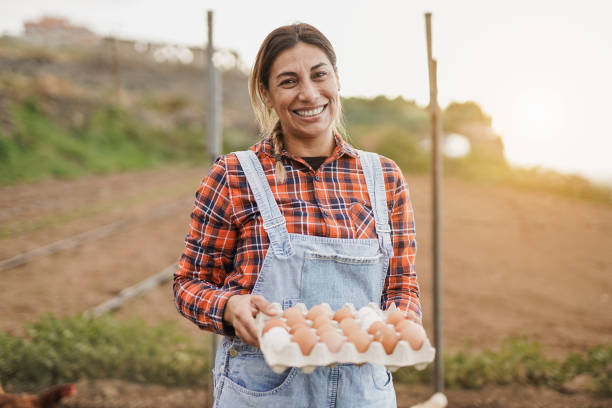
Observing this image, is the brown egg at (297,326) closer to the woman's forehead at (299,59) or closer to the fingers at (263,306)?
the fingers at (263,306)

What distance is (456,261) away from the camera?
777 centimetres

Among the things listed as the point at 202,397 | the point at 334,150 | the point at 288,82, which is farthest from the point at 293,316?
the point at 202,397

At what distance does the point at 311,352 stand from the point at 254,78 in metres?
0.90

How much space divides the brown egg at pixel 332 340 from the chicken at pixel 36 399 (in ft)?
5.07

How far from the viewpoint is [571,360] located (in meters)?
3.92

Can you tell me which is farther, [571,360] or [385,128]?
[385,128]

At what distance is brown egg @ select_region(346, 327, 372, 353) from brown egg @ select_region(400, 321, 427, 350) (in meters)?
0.09

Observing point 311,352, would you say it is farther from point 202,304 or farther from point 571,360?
point 571,360

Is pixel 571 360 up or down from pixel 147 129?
down

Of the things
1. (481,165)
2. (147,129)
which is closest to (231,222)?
(481,165)

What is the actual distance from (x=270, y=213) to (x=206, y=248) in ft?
0.72

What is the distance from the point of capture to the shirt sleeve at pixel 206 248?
1.38 m

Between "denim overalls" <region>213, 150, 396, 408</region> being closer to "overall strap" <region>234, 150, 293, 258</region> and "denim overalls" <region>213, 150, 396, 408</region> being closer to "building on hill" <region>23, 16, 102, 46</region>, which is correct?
"overall strap" <region>234, 150, 293, 258</region>

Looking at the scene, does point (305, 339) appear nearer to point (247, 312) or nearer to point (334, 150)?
point (247, 312)
